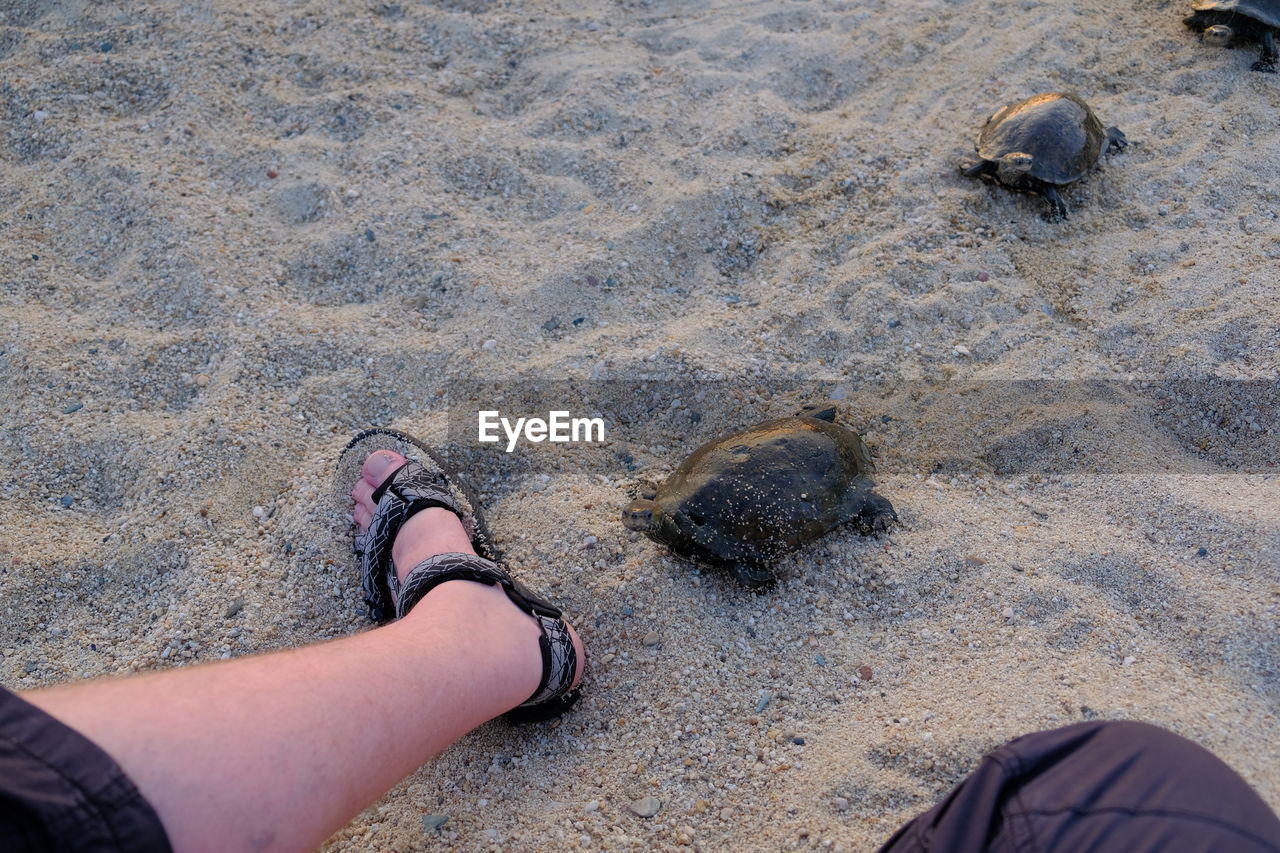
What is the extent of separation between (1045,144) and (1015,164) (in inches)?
4.7

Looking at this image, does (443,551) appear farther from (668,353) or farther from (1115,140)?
(1115,140)

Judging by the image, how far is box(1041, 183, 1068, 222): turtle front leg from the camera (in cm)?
286

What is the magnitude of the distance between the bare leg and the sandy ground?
272 mm

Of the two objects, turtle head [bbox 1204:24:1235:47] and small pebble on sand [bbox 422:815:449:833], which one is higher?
turtle head [bbox 1204:24:1235:47]

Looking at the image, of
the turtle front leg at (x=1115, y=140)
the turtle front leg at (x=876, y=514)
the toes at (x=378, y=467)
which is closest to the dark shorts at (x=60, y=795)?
the toes at (x=378, y=467)

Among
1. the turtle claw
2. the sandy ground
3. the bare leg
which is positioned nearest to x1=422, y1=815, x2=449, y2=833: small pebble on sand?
the sandy ground

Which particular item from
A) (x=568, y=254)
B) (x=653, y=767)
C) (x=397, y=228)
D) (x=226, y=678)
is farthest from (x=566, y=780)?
(x=397, y=228)

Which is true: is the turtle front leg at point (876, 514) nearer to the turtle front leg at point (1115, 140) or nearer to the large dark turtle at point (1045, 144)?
the large dark turtle at point (1045, 144)

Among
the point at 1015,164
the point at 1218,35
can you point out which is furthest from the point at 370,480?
the point at 1218,35

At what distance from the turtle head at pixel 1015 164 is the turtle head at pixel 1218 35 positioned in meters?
1.32

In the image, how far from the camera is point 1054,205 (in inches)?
114

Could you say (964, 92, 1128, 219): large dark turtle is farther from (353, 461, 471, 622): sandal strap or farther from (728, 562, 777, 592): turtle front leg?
(353, 461, 471, 622): sandal strap

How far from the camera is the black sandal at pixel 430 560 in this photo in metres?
1.76

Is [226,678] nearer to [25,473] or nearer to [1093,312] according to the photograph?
[25,473]
